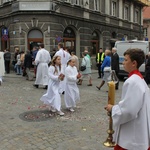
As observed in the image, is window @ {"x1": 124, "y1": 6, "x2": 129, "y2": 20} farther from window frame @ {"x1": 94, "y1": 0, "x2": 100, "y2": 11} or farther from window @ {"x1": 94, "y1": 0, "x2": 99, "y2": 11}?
window @ {"x1": 94, "y1": 0, "x2": 99, "y2": 11}

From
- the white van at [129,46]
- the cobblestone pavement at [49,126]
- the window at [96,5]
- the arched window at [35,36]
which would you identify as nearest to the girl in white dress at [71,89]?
the cobblestone pavement at [49,126]

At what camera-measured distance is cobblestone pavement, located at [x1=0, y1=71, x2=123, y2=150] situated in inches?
181

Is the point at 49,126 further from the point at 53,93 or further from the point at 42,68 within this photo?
the point at 42,68

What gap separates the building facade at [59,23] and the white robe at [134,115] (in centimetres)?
1562

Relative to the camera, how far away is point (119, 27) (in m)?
27.6

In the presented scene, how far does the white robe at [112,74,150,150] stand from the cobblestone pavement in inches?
77.1

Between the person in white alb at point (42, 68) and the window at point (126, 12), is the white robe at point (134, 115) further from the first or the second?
the window at point (126, 12)

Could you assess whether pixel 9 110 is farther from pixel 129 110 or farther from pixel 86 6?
pixel 86 6

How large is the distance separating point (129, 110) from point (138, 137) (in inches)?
12.6

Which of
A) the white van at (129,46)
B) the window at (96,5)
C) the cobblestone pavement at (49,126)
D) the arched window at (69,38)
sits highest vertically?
the window at (96,5)

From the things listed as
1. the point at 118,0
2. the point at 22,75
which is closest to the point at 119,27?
the point at 118,0

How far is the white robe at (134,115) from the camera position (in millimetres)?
2486

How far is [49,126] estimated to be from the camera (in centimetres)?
565

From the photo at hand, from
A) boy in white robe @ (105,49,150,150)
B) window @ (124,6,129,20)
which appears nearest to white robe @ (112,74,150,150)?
boy in white robe @ (105,49,150,150)
